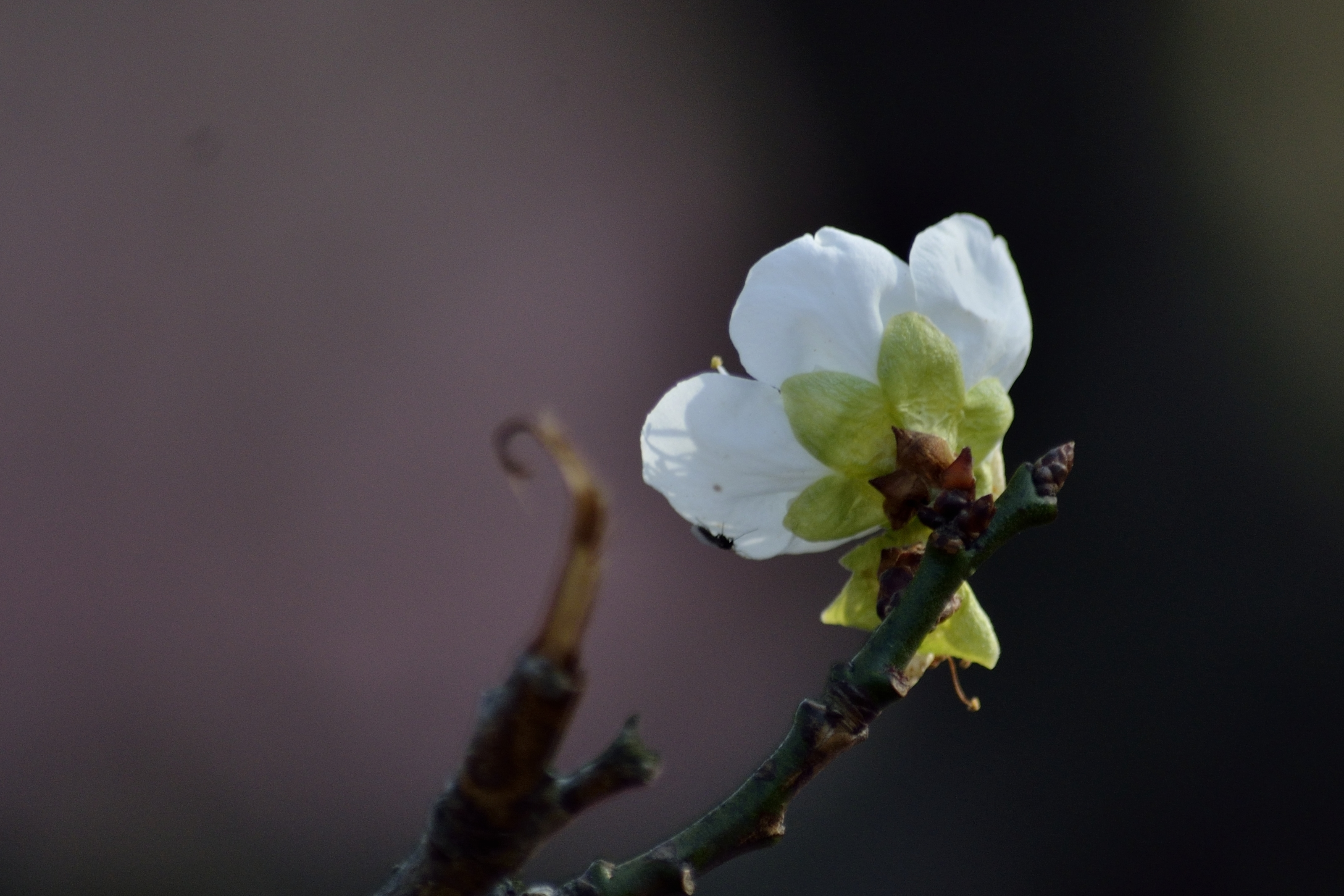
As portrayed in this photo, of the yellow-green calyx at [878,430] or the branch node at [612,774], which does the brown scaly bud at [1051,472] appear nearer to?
the yellow-green calyx at [878,430]

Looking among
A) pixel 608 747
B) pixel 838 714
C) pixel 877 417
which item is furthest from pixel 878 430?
pixel 608 747

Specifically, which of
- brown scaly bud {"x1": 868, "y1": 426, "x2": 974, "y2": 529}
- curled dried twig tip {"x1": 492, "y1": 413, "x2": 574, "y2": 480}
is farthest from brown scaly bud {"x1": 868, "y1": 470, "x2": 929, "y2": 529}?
curled dried twig tip {"x1": 492, "y1": 413, "x2": 574, "y2": 480}

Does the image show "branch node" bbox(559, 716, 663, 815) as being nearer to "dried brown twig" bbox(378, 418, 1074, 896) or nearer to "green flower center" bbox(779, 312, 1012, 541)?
"dried brown twig" bbox(378, 418, 1074, 896)

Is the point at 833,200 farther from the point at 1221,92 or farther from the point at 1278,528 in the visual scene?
the point at 1278,528

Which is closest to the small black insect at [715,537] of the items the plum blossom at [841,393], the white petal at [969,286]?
the plum blossom at [841,393]

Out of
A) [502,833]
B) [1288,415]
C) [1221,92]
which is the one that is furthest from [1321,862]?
[502,833]

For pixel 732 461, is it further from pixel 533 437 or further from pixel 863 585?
pixel 533 437
